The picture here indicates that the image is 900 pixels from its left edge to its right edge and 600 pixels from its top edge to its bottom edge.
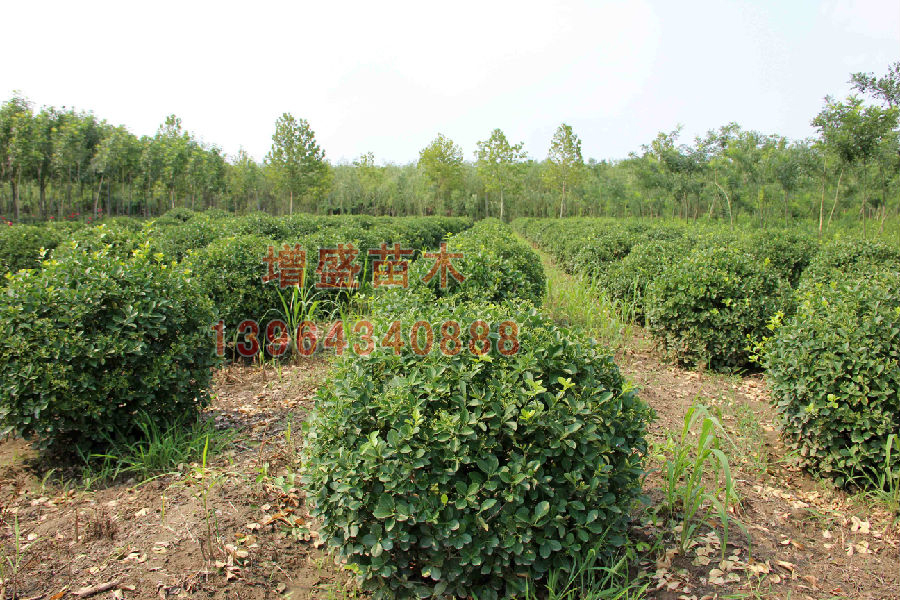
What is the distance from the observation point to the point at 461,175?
44.3 meters

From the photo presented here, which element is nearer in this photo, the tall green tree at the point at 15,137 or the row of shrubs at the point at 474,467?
the row of shrubs at the point at 474,467

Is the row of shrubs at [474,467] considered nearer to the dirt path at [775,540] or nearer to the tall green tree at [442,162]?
the dirt path at [775,540]

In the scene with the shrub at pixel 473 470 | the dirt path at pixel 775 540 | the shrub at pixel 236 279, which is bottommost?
the dirt path at pixel 775 540

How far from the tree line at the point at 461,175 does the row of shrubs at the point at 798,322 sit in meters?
12.4

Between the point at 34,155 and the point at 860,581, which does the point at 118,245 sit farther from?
the point at 34,155

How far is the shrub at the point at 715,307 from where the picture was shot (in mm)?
5258

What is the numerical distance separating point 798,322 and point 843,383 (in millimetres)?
671

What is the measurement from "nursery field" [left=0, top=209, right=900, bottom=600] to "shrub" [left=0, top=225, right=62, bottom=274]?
3907mm

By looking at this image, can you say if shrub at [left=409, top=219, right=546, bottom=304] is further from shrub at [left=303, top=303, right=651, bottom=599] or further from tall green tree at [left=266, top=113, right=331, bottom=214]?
tall green tree at [left=266, top=113, right=331, bottom=214]

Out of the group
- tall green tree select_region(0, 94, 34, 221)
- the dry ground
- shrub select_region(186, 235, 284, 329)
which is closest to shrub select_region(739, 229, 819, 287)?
the dry ground

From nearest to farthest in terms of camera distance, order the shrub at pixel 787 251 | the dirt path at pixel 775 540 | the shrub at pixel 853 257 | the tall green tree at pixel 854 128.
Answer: the dirt path at pixel 775 540 → the shrub at pixel 853 257 → the shrub at pixel 787 251 → the tall green tree at pixel 854 128

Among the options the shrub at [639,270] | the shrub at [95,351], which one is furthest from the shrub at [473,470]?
the shrub at [639,270]

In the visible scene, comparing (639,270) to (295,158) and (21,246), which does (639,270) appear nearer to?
(21,246)

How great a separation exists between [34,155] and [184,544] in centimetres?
2678
